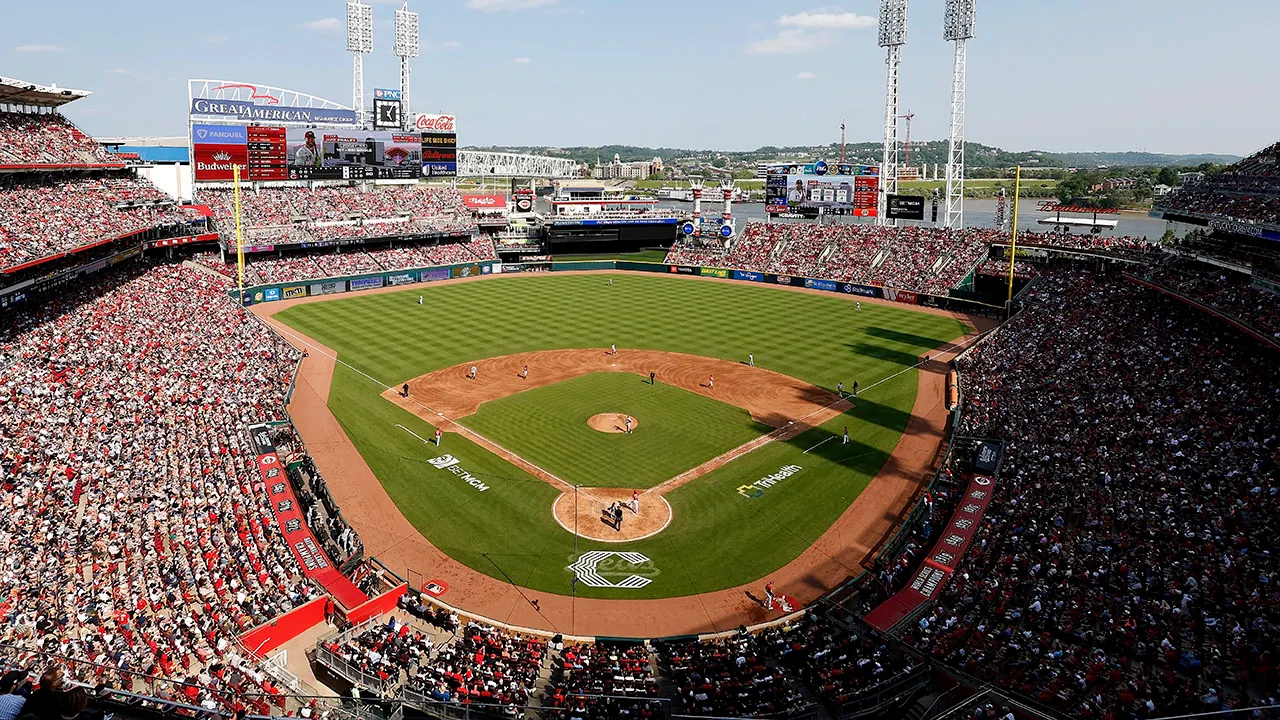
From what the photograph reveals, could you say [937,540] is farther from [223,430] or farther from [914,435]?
[223,430]

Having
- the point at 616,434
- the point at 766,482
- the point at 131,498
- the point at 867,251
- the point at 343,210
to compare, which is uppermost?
the point at 343,210

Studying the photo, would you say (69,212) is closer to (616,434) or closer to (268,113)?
(616,434)

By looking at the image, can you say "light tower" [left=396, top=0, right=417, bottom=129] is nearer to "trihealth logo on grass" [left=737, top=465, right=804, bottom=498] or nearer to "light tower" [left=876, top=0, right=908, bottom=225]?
"light tower" [left=876, top=0, right=908, bottom=225]

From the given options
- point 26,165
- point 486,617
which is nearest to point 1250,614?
point 486,617

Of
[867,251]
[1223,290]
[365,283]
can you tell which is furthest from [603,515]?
[867,251]

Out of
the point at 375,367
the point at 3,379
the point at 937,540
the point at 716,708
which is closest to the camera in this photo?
the point at 716,708

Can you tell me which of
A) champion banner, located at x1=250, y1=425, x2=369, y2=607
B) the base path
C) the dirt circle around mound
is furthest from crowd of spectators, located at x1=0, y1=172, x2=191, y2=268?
the dirt circle around mound
